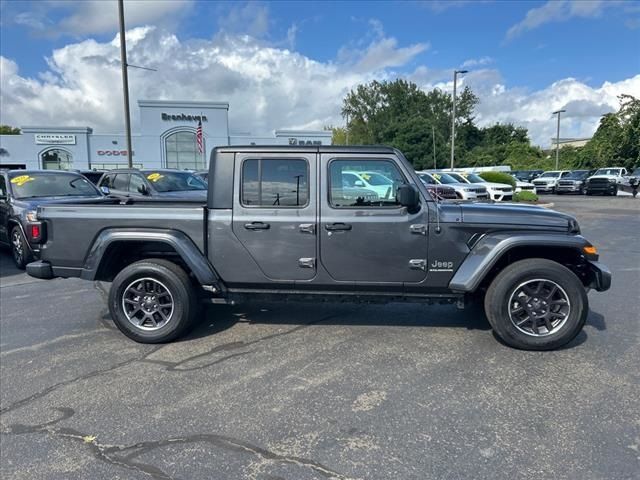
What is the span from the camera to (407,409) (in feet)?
10.4

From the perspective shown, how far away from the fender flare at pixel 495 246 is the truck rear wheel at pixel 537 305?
19 centimetres

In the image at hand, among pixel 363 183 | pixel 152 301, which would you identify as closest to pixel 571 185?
pixel 363 183

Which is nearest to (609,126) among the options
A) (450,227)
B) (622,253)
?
(622,253)

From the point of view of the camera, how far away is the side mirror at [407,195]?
3951mm

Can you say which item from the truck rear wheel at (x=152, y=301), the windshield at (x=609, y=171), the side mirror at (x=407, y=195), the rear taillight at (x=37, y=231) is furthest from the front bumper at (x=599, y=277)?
the windshield at (x=609, y=171)

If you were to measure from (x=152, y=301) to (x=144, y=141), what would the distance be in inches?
1575

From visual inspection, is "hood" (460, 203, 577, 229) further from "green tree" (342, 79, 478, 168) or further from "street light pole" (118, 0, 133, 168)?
"green tree" (342, 79, 478, 168)

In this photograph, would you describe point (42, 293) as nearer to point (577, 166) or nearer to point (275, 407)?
point (275, 407)

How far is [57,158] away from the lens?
40375 mm

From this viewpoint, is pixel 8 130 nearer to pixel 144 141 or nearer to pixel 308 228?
pixel 144 141

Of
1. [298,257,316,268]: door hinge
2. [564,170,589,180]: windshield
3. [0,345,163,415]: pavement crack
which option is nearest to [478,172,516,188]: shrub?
[564,170,589,180]: windshield

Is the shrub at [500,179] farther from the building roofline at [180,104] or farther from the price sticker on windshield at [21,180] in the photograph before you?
the building roofline at [180,104]

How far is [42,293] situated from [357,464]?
5.77 meters

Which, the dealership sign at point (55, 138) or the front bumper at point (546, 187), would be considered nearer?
the front bumper at point (546, 187)
